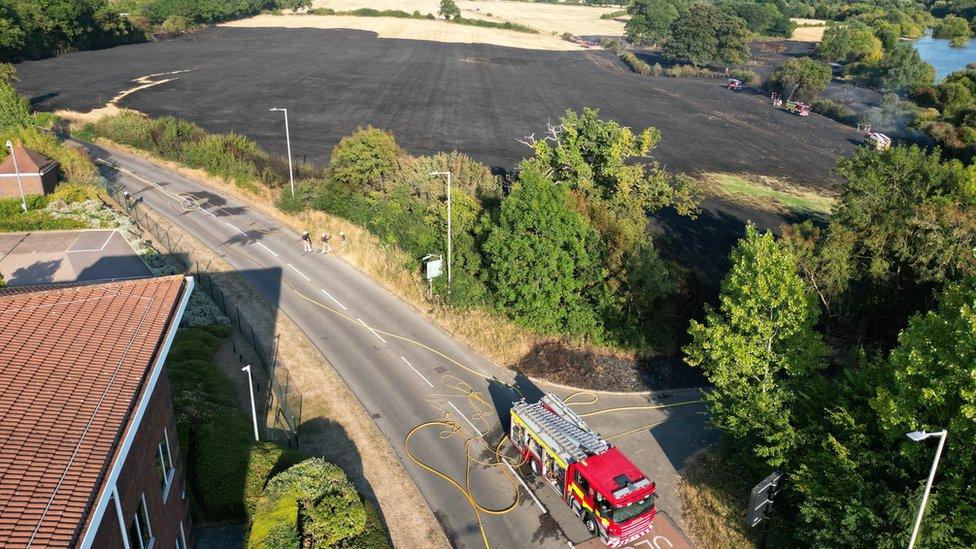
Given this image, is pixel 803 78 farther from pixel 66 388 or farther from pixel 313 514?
pixel 66 388

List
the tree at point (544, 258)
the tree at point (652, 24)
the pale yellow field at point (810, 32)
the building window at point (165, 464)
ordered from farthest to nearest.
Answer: the pale yellow field at point (810, 32)
the tree at point (652, 24)
the tree at point (544, 258)
the building window at point (165, 464)

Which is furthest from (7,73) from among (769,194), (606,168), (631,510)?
(631,510)

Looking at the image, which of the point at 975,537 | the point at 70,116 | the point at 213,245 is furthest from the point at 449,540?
the point at 70,116

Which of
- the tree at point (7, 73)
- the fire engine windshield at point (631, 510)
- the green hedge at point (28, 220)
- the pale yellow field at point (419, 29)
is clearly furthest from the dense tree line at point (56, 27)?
the fire engine windshield at point (631, 510)

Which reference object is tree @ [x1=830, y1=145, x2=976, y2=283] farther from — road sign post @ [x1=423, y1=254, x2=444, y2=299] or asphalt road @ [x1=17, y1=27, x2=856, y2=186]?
asphalt road @ [x1=17, y1=27, x2=856, y2=186]

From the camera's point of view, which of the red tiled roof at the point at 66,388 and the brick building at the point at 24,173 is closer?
the red tiled roof at the point at 66,388

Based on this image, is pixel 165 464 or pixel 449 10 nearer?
pixel 165 464

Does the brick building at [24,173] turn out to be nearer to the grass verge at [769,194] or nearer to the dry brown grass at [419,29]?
the grass verge at [769,194]
